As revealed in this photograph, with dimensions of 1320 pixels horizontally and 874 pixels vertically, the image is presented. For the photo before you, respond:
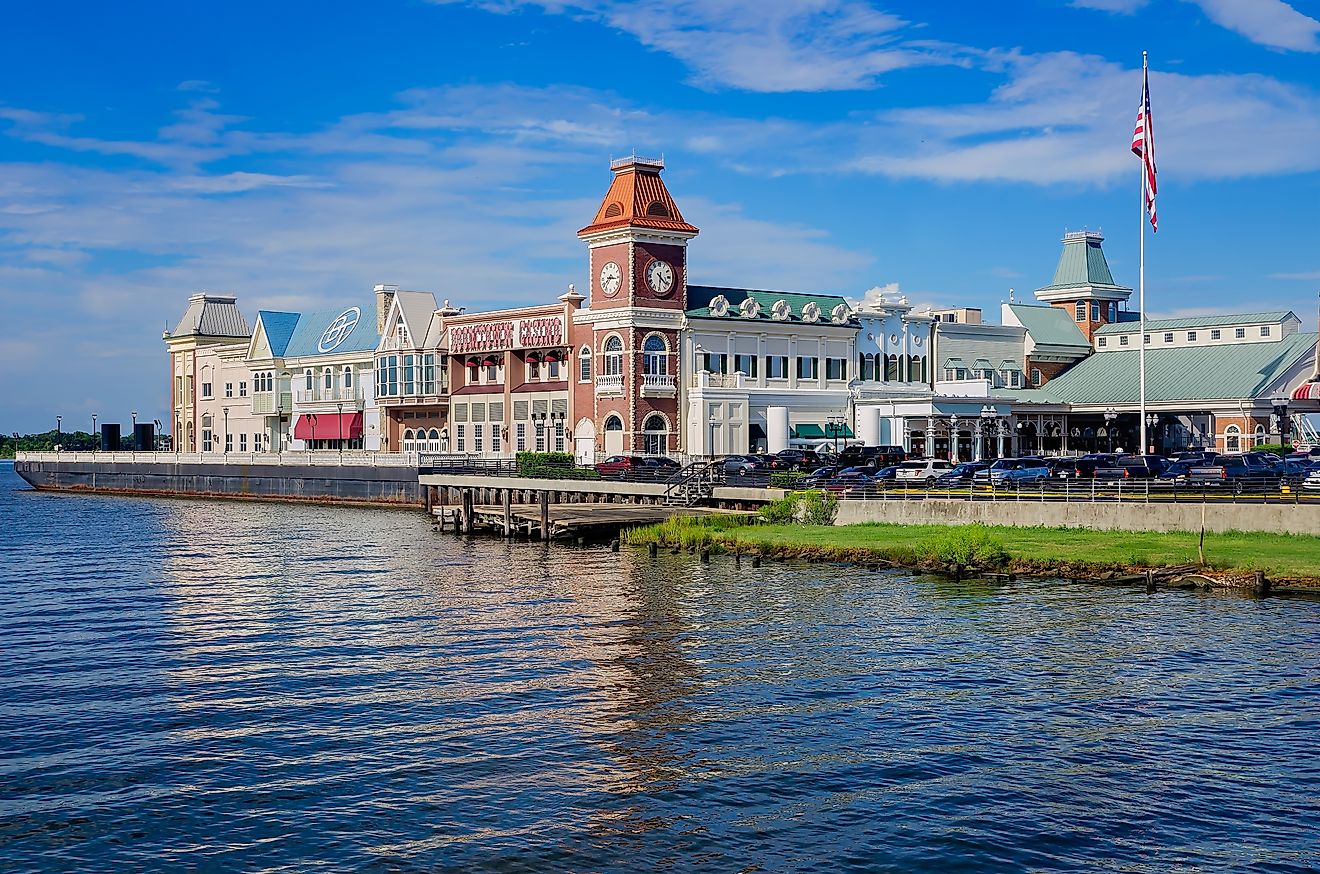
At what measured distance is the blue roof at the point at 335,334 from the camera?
121m

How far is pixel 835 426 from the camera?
95688 mm

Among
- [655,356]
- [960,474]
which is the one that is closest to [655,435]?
[655,356]

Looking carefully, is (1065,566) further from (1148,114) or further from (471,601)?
(1148,114)

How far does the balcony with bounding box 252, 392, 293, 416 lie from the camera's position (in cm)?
12769

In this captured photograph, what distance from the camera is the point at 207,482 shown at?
117 meters

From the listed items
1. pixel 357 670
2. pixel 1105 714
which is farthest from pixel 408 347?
pixel 1105 714

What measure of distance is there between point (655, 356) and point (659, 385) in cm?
202

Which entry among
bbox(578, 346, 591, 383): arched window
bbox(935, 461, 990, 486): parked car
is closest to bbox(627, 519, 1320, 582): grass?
bbox(935, 461, 990, 486): parked car

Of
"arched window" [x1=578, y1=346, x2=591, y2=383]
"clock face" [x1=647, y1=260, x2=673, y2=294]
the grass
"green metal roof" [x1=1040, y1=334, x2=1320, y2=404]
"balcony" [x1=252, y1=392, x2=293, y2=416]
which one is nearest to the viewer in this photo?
the grass

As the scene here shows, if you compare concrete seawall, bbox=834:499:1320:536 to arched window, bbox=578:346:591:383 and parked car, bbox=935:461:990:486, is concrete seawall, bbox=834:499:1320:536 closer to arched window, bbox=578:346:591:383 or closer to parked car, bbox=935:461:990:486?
parked car, bbox=935:461:990:486

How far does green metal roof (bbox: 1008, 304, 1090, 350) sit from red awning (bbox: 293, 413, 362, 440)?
182 feet

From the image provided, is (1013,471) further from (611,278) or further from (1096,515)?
(611,278)

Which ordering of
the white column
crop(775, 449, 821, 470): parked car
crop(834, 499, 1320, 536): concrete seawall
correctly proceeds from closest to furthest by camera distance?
1. crop(834, 499, 1320, 536): concrete seawall
2. crop(775, 449, 821, 470): parked car
3. the white column

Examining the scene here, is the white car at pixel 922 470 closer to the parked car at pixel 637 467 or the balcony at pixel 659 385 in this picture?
the parked car at pixel 637 467
